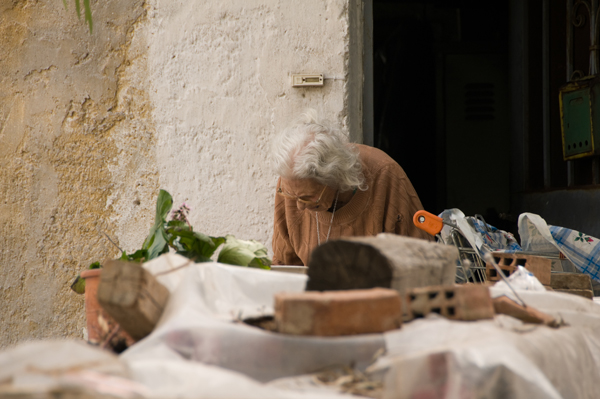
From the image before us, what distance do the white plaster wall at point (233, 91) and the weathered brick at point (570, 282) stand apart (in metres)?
1.49

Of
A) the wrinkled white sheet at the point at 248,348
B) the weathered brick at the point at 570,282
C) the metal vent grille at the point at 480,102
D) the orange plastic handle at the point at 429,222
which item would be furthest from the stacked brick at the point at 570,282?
the metal vent grille at the point at 480,102

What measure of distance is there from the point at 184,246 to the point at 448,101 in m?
3.95

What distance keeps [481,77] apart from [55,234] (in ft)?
12.5

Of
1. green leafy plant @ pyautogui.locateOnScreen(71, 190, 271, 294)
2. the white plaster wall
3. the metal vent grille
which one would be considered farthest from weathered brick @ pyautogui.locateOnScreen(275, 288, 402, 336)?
the metal vent grille

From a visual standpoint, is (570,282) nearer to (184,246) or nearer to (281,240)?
(184,246)

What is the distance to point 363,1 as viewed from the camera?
3195 millimetres

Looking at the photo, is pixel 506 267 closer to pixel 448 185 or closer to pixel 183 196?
pixel 183 196

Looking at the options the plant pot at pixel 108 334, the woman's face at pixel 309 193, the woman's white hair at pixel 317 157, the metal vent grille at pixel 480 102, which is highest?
the metal vent grille at pixel 480 102

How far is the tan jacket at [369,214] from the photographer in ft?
9.19

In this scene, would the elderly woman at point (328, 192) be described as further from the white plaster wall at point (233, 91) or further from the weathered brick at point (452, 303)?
the weathered brick at point (452, 303)

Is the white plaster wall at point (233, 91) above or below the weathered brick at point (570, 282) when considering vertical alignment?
above

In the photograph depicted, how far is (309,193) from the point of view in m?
2.67

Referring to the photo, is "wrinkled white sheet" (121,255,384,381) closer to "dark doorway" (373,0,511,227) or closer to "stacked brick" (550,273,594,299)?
"stacked brick" (550,273,594,299)

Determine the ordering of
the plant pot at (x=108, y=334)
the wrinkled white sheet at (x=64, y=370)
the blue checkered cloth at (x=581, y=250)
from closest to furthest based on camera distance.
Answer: the wrinkled white sheet at (x=64, y=370) < the plant pot at (x=108, y=334) < the blue checkered cloth at (x=581, y=250)
